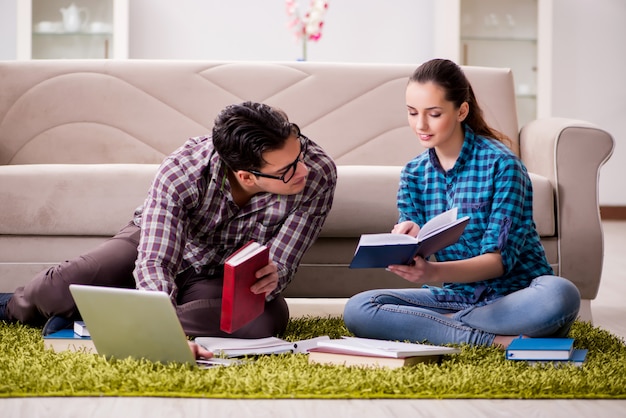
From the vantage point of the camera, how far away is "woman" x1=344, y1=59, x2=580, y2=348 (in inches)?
74.0

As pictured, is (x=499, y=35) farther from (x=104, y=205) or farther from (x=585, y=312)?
(x=104, y=205)

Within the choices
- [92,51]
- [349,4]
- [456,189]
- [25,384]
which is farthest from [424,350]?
[349,4]

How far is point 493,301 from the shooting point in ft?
6.41

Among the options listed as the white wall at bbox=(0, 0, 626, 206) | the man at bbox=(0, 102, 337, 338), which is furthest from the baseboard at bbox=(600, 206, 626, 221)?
the man at bbox=(0, 102, 337, 338)

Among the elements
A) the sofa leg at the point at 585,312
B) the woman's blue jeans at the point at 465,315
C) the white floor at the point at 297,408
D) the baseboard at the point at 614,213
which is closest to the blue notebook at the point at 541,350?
the woman's blue jeans at the point at 465,315

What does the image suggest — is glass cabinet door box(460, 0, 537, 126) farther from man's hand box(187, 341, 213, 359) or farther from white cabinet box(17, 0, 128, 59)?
man's hand box(187, 341, 213, 359)

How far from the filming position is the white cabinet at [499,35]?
568 cm

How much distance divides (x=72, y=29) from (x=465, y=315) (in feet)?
13.0

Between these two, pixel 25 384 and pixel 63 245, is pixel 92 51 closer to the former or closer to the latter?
pixel 63 245

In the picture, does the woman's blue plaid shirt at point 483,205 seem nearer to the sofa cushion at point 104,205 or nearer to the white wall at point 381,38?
the sofa cushion at point 104,205

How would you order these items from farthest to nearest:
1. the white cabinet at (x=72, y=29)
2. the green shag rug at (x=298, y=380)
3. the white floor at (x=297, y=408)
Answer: the white cabinet at (x=72, y=29), the green shag rug at (x=298, y=380), the white floor at (x=297, y=408)

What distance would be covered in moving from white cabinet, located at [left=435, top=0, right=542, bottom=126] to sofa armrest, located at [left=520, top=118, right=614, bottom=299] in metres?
3.18

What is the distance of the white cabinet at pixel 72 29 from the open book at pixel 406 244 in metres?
3.93

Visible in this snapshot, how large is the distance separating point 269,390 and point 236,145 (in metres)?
0.55
